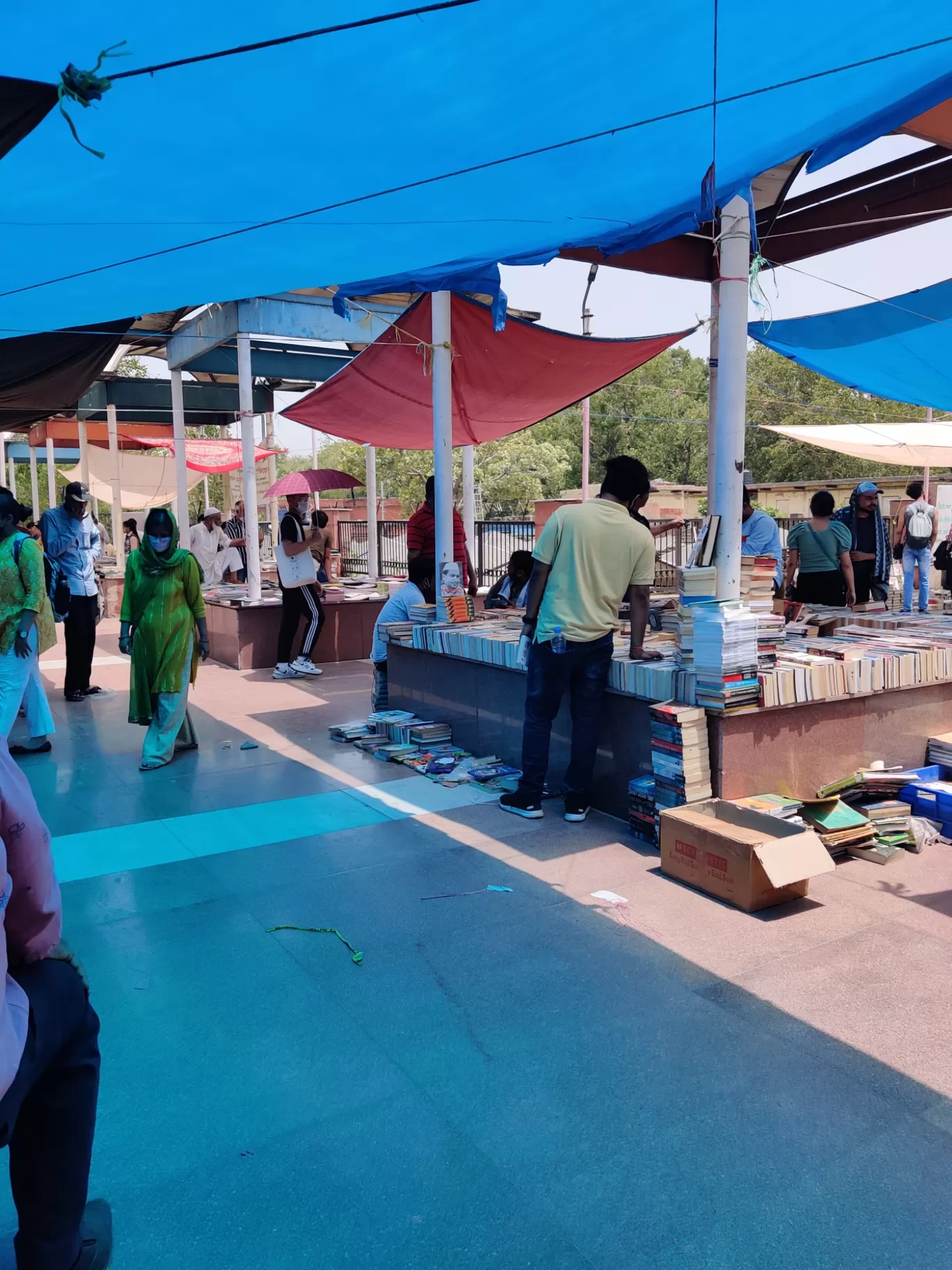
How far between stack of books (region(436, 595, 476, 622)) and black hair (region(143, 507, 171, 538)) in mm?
1984

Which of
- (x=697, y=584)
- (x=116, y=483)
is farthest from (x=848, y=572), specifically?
(x=116, y=483)

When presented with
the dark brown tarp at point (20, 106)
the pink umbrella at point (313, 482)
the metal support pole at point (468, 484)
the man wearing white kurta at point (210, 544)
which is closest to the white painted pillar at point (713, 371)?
the dark brown tarp at point (20, 106)

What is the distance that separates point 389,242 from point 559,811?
316cm

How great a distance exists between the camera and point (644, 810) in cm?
468

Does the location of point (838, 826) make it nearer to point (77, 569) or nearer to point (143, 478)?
point (77, 569)

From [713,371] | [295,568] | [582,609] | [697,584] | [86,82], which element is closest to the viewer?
[86,82]

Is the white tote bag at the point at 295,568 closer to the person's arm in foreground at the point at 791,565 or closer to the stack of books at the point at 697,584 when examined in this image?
the person's arm in foreground at the point at 791,565

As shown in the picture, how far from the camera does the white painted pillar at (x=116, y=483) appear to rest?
587 inches

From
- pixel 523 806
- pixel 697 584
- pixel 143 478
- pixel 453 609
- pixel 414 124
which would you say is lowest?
pixel 523 806

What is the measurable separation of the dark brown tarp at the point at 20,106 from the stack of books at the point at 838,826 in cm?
416

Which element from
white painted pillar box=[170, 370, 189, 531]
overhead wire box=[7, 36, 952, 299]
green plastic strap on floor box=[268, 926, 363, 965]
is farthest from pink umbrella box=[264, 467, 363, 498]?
green plastic strap on floor box=[268, 926, 363, 965]

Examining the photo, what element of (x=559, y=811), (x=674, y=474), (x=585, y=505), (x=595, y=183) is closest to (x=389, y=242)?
(x=595, y=183)

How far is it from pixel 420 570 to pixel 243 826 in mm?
2841

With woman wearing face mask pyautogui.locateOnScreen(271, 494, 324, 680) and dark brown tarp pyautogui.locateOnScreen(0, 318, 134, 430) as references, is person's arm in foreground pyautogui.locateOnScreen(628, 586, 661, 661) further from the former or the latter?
woman wearing face mask pyautogui.locateOnScreen(271, 494, 324, 680)
